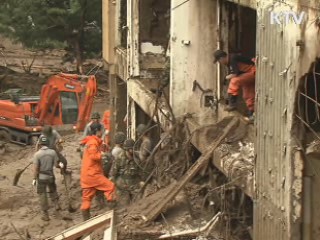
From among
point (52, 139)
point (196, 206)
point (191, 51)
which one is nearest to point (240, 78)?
point (191, 51)

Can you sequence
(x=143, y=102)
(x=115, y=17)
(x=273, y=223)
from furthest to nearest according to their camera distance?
(x=115, y=17) → (x=143, y=102) → (x=273, y=223)

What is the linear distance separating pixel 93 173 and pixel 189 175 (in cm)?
339

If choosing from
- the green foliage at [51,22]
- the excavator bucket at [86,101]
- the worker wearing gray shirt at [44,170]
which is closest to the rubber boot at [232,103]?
the worker wearing gray shirt at [44,170]

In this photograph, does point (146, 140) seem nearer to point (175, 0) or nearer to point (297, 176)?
point (175, 0)

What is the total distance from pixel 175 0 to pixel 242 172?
521cm

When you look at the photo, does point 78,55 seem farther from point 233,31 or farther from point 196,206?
point 196,206

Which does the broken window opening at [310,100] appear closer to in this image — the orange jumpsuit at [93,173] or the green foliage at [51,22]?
the orange jumpsuit at [93,173]

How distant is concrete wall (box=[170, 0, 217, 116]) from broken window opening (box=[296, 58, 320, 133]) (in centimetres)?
538

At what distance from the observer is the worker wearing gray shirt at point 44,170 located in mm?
14445

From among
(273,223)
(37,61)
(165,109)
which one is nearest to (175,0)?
(165,109)

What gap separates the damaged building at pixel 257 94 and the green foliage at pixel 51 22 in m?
15.3

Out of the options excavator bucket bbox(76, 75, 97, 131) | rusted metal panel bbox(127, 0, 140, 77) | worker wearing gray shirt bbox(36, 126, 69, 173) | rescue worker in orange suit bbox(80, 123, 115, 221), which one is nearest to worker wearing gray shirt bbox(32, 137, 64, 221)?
worker wearing gray shirt bbox(36, 126, 69, 173)

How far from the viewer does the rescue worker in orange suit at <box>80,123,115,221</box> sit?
13430 mm

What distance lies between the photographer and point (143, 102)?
1711cm
